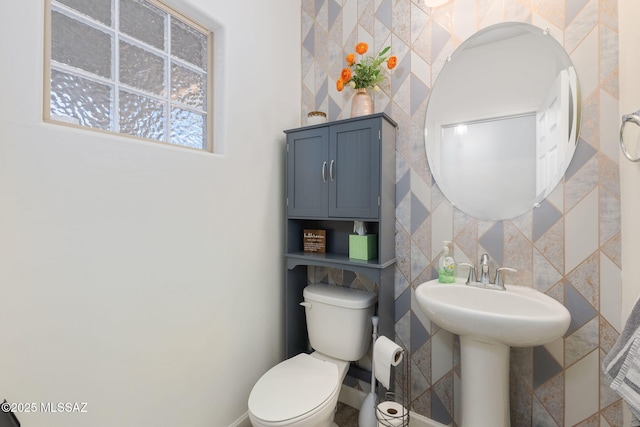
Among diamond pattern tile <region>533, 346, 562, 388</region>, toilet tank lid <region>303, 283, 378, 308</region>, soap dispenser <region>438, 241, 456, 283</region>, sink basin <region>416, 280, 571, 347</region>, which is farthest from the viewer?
toilet tank lid <region>303, 283, 378, 308</region>

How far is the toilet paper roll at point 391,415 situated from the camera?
133cm

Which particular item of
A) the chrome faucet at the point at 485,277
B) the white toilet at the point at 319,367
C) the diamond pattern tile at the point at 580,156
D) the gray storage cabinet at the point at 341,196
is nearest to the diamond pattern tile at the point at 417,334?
the gray storage cabinet at the point at 341,196

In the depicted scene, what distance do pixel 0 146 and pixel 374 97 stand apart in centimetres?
170

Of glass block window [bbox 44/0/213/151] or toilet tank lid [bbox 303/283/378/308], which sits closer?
glass block window [bbox 44/0/213/151]

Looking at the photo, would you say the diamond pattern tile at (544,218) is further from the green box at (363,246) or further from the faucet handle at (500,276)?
the green box at (363,246)

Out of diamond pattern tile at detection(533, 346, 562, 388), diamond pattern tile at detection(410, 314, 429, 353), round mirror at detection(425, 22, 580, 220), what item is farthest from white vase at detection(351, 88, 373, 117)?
diamond pattern tile at detection(533, 346, 562, 388)

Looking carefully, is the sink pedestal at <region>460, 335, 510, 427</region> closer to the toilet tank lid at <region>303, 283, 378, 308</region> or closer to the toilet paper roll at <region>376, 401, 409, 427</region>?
A: the toilet paper roll at <region>376, 401, 409, 427</region>

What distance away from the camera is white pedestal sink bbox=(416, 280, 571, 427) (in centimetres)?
102

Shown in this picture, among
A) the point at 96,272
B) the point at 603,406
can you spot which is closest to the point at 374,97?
the point at 96,272

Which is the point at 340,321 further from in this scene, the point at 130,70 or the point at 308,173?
the point at 130,70

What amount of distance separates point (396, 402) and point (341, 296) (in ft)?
2.16

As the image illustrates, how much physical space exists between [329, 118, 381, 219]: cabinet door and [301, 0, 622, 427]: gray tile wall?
0.87 feet

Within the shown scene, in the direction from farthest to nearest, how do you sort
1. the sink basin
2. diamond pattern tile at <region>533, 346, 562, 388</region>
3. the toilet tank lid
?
the toilet tank lid
diamond pattern tile at <region>533, 346, 562, 388</region>
the sink basin

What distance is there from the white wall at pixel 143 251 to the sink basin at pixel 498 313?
1041mm
